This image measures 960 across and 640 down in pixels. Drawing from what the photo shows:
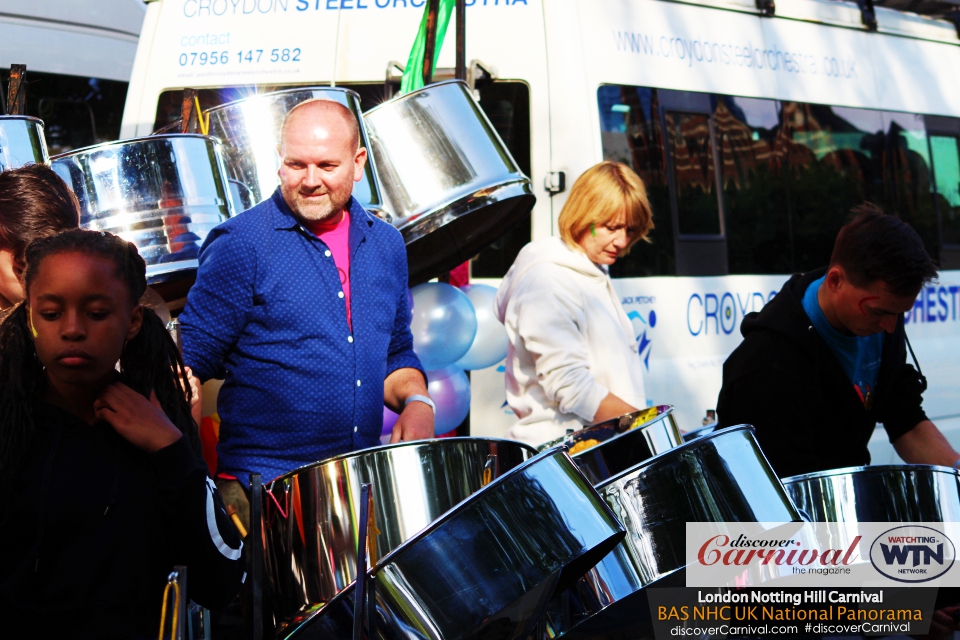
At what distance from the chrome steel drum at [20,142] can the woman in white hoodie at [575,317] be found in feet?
4.15

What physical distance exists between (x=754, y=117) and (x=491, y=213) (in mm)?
1717

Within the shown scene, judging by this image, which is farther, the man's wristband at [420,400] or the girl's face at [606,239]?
the girl's face at [606,239]

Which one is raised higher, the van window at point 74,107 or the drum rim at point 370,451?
the van window at point 74,107

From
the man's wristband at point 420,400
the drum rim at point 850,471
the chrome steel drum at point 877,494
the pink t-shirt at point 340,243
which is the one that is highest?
the pink t-shirt at point 340,243

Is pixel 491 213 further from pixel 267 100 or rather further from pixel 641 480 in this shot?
pixel 641 480

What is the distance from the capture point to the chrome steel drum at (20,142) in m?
2.13

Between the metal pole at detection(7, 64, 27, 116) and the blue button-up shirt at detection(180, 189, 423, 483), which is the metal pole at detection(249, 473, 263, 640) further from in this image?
the metal pole at detection(7, 64, 27, 116)

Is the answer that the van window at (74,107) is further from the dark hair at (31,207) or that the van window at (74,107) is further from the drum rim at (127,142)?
the dark hair at (31,207)

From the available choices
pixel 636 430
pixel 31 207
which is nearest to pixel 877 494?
pixel 636 430

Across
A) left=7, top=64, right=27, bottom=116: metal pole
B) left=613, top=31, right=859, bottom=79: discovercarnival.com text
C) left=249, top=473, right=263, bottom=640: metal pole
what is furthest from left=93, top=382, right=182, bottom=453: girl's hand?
left=613, top=31, right=859, bottom=79: discovercarnival.com text

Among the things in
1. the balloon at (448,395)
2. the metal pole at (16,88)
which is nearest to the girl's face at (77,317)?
the metal pole at (16,88)

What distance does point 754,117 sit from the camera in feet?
14.3

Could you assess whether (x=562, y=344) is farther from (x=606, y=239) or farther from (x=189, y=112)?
(x=189, y=112)

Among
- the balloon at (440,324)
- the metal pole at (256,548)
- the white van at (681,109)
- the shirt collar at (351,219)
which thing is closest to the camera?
the metal pole at (256,548)
